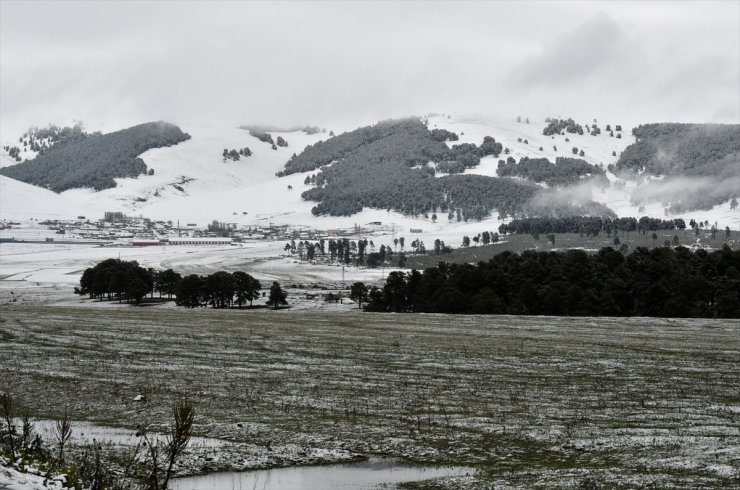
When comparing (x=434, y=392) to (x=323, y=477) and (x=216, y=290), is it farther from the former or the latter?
(x=216, y=290)

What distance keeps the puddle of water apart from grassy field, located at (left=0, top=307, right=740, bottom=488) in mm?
604

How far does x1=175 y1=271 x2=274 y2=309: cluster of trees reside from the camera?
10200 centimetres

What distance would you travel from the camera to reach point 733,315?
73750 mm

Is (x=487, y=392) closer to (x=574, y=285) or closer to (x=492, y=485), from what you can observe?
(x=492, y=485)

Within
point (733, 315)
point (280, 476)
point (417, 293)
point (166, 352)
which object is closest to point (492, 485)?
point (280, 476)

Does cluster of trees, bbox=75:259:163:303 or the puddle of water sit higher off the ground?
cluster of trees, bbox=75:259:163:303

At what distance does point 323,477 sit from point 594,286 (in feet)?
230

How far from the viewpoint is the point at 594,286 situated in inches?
3290


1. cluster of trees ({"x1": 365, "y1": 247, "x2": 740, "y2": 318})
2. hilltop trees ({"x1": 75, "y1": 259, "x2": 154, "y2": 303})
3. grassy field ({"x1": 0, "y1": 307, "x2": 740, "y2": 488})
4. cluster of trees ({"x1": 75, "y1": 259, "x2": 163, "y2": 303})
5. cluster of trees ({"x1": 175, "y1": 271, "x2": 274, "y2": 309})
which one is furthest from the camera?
cluster of trees ({"x1": 75, "y1": 259, "x2": 163, "y2": 303})

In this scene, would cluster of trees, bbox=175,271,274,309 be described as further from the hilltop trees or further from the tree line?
the hilltop trees

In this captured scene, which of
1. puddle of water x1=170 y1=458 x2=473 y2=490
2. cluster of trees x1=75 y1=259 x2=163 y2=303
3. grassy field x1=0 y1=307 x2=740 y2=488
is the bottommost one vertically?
puddle of water x1=170 y1=458 x2=473 y2=490

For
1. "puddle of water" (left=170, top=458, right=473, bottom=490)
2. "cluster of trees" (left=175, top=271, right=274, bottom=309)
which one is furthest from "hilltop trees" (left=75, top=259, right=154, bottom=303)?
"puddle of water" (left=170, top=458, right=473, bottom=490)

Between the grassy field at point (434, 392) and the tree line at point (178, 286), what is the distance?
49770mm

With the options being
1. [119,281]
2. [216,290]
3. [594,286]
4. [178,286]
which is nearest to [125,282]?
[119,281]
